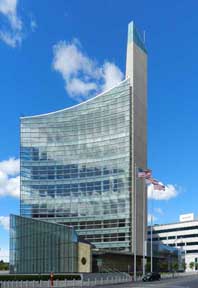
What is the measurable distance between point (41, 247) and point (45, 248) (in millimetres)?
1206

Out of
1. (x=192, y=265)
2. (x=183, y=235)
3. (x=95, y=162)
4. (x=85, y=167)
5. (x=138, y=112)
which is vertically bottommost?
(x=192, y=265)

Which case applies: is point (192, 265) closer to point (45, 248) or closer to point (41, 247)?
point (41, 247)

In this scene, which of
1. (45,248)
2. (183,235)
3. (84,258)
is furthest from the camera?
(183,235)

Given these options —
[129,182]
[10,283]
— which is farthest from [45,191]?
[10,283]

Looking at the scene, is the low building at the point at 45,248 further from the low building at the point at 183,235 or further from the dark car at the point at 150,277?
the low building at the point at 183,235

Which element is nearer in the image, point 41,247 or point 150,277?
point 150,277

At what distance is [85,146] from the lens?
150 metres

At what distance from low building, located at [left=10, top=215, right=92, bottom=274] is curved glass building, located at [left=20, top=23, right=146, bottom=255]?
40277mm

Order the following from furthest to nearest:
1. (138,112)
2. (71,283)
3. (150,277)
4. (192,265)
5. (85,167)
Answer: (192,265)
(85,167)
(138,112)
(150,277)
(71,283)

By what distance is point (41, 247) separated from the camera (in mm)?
91750

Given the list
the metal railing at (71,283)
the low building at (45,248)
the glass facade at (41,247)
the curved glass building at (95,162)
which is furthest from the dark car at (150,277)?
the curved glass building at (95,162)

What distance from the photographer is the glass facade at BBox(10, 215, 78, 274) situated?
86938 mm

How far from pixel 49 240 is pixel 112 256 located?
14137mm

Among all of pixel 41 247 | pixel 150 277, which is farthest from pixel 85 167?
pixel 150 277
